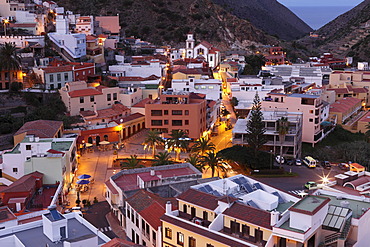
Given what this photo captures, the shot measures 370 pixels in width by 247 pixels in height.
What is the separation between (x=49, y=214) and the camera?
21656 mm

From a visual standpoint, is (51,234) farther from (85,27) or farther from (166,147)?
(85,27)

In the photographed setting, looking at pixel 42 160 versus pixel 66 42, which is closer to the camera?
pixel 42 160

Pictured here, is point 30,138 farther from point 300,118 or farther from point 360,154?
point 360,154

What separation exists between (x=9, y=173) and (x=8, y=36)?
35177mm

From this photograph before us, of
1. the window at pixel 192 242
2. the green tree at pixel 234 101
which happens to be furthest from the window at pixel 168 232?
the green tree at pixel 234 101

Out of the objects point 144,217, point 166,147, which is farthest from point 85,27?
Answer: point 144,217

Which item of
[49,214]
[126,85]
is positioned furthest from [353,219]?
[126,85]

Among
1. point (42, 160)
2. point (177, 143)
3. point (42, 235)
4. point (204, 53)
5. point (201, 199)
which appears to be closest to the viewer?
point (42, 235)

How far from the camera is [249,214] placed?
70.2ft

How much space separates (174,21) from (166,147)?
7241 cm

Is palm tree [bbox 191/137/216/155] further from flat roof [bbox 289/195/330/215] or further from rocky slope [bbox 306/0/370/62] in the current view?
rocky slope [bbox 306/0/370/62]

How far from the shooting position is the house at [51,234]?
2063 centimetres

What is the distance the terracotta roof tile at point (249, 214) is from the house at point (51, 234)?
6000 mm

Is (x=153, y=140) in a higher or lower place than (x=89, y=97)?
lower
